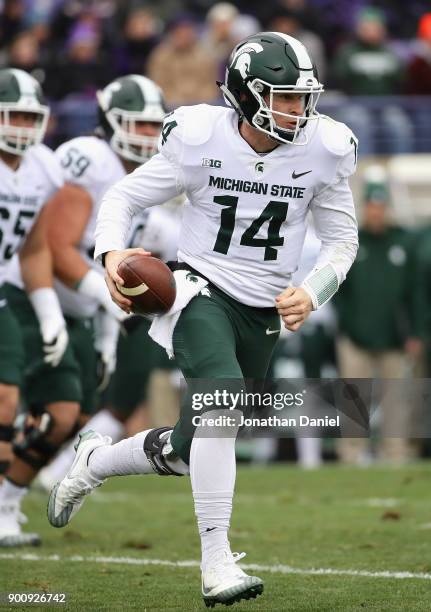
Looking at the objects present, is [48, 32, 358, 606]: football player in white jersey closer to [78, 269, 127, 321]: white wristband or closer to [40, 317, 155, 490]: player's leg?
[78, 269, 127, 321]: white wristband

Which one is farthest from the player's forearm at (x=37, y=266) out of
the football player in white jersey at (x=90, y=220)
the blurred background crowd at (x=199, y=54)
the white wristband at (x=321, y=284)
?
the blurred background crowd at (x=199, y=54)

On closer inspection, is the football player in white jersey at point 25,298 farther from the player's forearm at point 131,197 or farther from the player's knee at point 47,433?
the player's forearm at point 131,197

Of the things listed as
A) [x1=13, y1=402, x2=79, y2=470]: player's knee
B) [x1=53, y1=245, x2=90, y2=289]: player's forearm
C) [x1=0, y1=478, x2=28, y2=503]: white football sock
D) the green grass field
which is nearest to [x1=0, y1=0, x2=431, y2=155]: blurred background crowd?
the green grass field

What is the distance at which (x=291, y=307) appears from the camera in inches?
168

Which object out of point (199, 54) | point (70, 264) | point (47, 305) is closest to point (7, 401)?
point (47, 305)

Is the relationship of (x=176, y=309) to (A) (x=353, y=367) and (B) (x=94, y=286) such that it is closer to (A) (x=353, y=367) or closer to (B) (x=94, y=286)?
(B) (x=94, y=286)

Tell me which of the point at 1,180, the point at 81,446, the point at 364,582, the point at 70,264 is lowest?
the point at 364,582

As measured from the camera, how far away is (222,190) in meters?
4.50

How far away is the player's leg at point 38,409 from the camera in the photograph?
6.11m

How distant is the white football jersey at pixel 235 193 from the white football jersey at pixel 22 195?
4.40 ft

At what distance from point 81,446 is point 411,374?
601 cm

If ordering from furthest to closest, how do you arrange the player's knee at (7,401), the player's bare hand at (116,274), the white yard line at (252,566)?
the player's knee at (7,401) < the white yard line at (252,566) < the player's bare hand at (116,274)

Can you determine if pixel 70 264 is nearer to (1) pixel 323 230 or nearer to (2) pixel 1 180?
(2) pixel 1 180

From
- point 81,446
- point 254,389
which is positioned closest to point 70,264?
point 81,446
